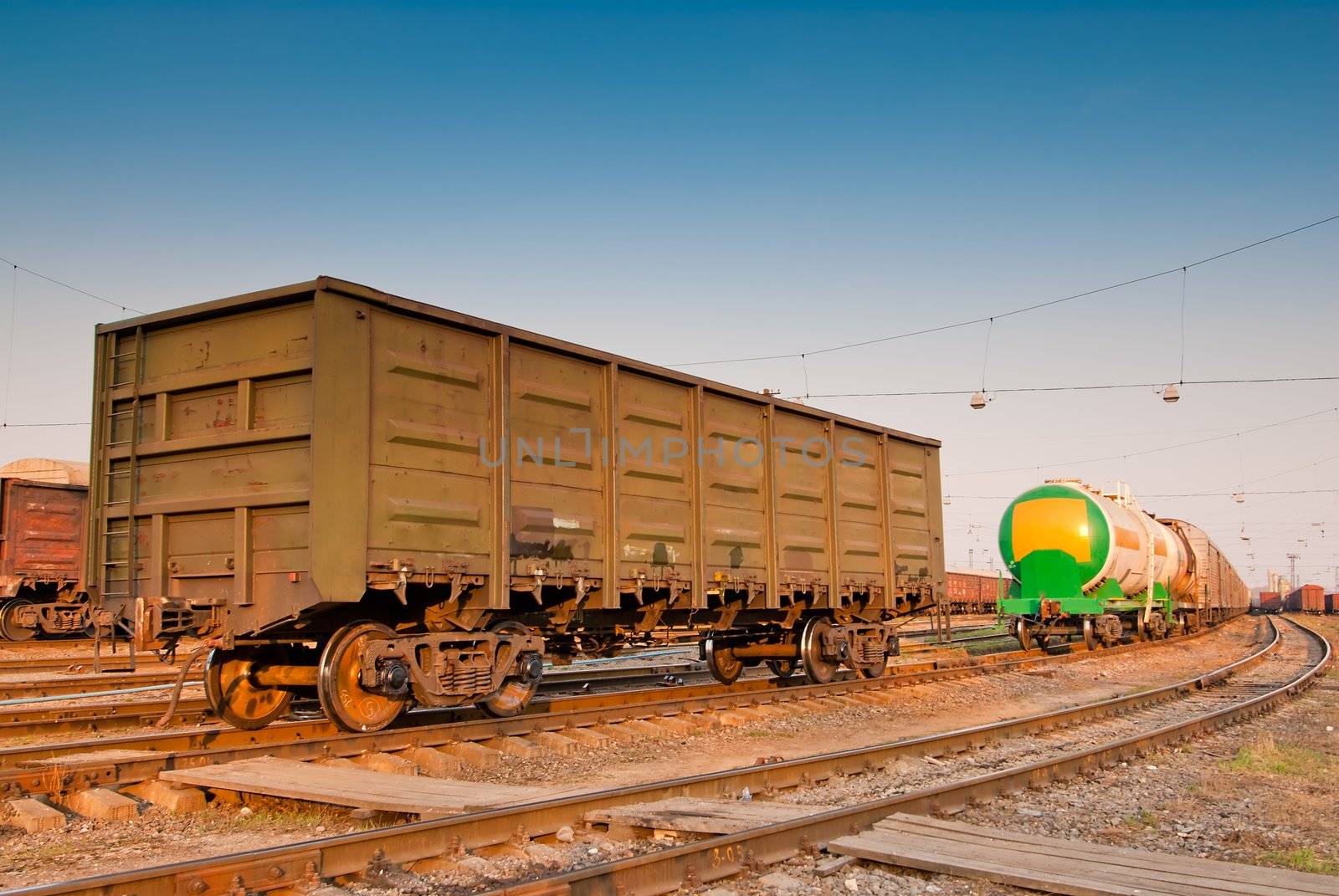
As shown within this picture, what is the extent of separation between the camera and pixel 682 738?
10391 mm

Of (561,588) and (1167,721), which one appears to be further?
(1167,721)

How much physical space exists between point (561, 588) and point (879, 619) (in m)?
7.26

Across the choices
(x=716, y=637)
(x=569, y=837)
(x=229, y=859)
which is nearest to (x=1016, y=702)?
(x=716, y=637)

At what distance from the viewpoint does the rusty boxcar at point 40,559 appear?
23.0m

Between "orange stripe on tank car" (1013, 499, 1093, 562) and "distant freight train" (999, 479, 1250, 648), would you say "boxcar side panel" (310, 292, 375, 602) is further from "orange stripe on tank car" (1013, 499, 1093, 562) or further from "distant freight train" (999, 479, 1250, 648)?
"orange stripe on tank car" (1013, 499, 1093, 562)

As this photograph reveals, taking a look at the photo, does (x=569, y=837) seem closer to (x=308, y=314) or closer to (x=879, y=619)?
(x=308, y=314)

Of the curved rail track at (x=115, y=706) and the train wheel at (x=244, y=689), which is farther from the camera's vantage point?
the curved rail track at (x=115, y=706)

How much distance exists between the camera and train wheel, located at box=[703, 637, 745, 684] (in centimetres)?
1431

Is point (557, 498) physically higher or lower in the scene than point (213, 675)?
higher

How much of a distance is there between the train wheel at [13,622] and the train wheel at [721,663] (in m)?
17.5

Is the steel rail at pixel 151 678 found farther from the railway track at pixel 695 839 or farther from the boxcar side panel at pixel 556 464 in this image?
the railway track at pixel 695 839

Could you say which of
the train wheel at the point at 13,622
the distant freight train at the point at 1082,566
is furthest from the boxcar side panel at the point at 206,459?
the distant freight train at the point at 1082,566

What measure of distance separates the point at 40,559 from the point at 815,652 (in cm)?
1845

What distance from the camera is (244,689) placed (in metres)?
9.63
